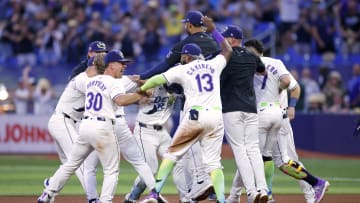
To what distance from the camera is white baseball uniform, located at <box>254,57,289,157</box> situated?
13328 millimetres

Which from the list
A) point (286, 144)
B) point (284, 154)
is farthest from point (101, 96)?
point (286, 144)

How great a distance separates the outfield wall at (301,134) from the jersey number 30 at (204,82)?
1149 centimetres

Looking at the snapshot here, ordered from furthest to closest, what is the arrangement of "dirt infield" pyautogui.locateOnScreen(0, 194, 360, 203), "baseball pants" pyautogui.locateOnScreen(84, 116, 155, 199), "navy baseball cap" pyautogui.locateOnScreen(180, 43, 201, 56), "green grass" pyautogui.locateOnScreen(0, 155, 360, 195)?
"green grass" pyautogui.locateOnScreen(0, 155, 360, 195), "dirt infield" pyautogui.locateOnScreen(0, 194, 360, 203), "baseball pants" pyautogui.locateOnScreen(84, 116, 155, 199), "navy baseball cap" pyautogui.locateOnScreen(180, 43, 201, 56)

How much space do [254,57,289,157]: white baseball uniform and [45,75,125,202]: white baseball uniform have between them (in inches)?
93.6

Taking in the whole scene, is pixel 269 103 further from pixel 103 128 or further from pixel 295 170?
pixel 103 128

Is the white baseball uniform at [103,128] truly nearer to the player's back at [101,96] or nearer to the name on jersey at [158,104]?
the player's back at [101,96]

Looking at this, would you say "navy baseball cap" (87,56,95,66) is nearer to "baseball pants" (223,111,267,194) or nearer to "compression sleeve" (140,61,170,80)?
"compression sleeve" (140,61,170,80)

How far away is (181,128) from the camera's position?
39.3 ft

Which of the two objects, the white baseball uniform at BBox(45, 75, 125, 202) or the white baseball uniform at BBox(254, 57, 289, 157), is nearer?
the white baseball uniform at BBox(45, 75, 125, 202)

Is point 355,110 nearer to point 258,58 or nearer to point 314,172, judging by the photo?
point 314,172

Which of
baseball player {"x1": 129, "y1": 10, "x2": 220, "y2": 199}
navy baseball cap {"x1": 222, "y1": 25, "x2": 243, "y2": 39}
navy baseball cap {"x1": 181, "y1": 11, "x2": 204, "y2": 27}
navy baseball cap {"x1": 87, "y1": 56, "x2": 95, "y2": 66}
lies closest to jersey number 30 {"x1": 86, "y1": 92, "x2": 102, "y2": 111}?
navy baseball cap {"x1": 87, "y1": 56, "x2": 95, "y2": 66}

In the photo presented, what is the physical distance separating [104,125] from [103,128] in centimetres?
4

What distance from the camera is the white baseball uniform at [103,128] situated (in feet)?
38.8

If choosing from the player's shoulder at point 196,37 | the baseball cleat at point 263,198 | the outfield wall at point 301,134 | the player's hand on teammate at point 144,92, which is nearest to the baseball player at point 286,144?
the baseball cleat at point 263,198
